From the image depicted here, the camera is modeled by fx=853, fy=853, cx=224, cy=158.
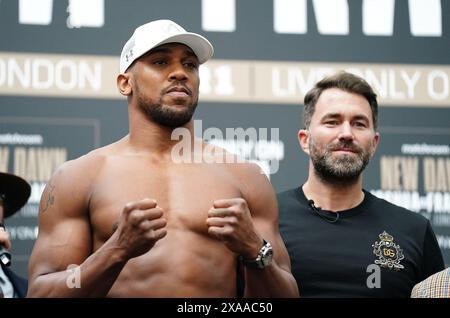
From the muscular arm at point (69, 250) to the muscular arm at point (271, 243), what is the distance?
0.98 ft

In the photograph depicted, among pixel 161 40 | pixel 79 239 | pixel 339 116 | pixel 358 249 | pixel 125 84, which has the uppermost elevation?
pixel 161 40

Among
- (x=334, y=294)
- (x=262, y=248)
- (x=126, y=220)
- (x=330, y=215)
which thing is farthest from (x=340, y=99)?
(x=126, y=220)

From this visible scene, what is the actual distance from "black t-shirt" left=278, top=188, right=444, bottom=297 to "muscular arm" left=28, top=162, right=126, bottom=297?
58 centimetres

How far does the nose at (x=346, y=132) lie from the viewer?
236 cm

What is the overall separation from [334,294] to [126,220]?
673 millimetres

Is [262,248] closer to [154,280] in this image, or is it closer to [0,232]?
[154,280]

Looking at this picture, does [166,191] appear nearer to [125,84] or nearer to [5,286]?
[125,84]

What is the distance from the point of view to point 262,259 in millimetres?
1816

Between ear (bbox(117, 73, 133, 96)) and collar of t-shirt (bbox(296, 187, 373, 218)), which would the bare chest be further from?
collar of t-shirt (bbox(296, 187, 373, 218))

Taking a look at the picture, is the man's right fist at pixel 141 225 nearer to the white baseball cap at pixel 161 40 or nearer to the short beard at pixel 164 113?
the short beard at pixel 164 113

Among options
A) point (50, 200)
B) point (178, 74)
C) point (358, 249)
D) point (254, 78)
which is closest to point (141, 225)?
point (50, 200)

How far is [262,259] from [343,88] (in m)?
0.82

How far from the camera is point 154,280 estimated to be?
1.88 meters

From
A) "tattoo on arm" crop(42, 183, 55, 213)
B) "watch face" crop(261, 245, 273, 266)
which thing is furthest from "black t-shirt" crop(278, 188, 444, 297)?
"tattoo on arm" crop(42, 183, 55, 213)
